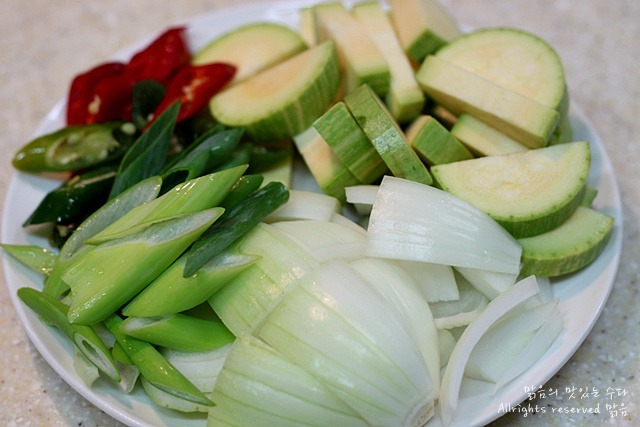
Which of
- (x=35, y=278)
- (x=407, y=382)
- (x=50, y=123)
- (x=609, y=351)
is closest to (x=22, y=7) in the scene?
(x=50, y=123)

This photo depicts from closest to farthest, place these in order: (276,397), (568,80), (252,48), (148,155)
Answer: (276,397) < (148,155) < (252,48) < (568,80)

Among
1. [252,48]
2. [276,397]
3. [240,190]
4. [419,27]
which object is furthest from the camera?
[252,48]

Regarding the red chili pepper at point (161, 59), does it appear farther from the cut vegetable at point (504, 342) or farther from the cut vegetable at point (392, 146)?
the cut vegetable at point (504, 342)

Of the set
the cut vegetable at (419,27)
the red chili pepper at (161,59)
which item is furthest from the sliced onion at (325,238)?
the red chili pepper at (161,59)

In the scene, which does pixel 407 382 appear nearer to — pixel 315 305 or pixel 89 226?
pixel 315 305

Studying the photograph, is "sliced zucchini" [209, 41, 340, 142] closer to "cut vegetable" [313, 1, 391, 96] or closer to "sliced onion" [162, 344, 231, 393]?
"cut vegetable" [313, 1, 391, 96]

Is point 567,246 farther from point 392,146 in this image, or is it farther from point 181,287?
point 181,287

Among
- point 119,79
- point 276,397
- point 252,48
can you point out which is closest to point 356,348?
point 276,397
